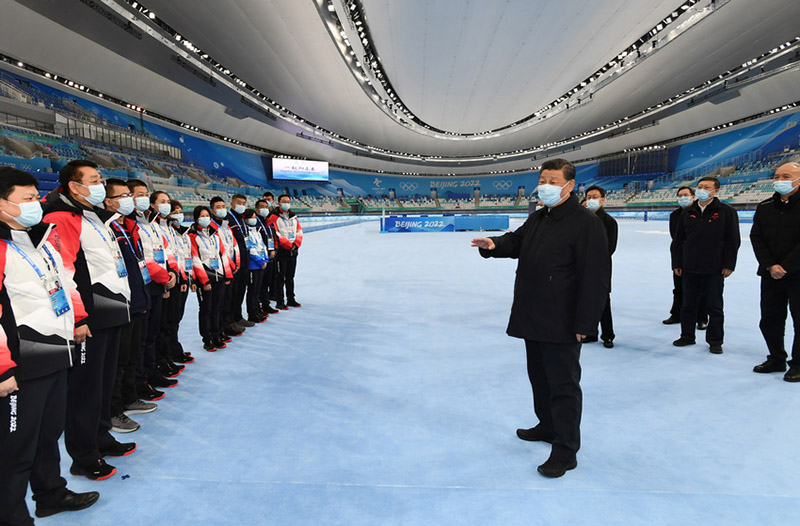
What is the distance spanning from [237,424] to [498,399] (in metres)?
1.94

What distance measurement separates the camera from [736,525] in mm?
1875

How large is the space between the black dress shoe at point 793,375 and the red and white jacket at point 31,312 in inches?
201

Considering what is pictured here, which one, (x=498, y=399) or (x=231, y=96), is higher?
(x=231, y=96)

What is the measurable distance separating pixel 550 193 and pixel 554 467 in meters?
1.53

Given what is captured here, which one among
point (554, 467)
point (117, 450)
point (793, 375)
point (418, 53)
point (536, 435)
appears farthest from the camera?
point (418, 53)

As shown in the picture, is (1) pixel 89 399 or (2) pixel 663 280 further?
(2) pixel 663 280

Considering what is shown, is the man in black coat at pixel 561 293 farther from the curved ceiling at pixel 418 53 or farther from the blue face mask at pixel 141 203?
the curved ceiling at pixel 418 53

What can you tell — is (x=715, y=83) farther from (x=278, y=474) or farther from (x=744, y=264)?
(x=278, y=474)

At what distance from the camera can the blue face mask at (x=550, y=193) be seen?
7.71 feet

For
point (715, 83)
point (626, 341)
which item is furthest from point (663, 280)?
point (715, 83)

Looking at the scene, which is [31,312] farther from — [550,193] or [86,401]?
[550,193]

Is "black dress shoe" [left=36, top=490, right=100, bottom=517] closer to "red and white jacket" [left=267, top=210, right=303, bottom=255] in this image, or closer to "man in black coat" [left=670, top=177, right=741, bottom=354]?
"red and white jacket" [left=267, top=210, right=303, bottom=255]

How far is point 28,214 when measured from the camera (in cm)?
180

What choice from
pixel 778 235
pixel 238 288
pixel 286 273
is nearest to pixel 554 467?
pixel 778 235
